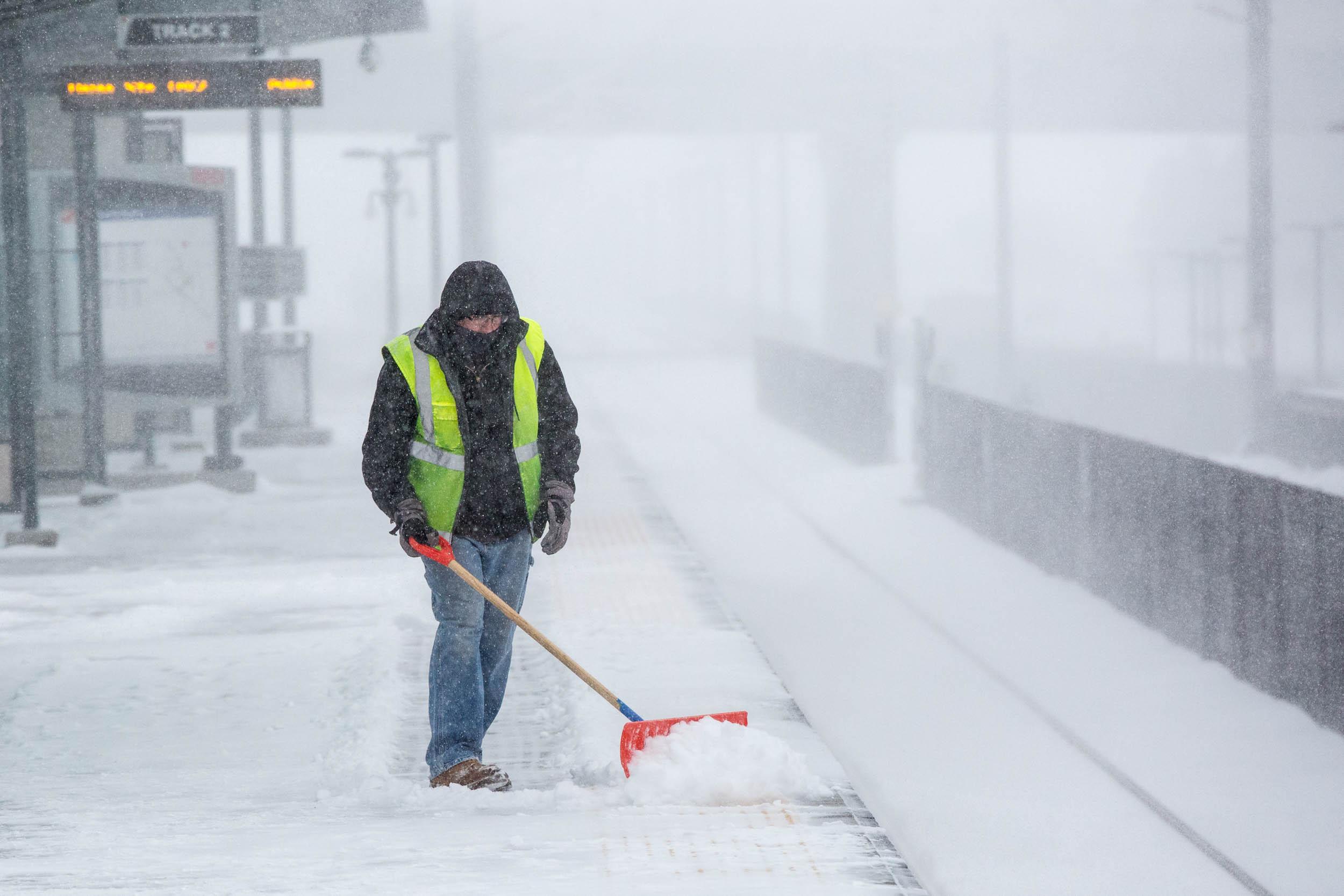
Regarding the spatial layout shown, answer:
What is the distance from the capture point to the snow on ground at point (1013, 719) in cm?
583

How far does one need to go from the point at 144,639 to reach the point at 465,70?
24063mm

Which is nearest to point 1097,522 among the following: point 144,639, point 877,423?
point 144,639

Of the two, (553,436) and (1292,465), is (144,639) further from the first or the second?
(1292,465)

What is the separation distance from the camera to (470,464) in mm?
5004

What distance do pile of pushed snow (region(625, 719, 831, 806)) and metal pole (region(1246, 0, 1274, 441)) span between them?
15687mm

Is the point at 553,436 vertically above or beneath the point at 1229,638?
above

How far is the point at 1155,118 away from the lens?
4544 cm

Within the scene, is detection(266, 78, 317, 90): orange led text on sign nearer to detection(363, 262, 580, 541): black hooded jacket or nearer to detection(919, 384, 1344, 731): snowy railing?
detection(919, 384, 1344, 731): snowy railing

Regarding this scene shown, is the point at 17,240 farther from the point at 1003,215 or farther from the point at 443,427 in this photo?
the point at 1003,215

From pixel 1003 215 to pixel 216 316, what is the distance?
19499 millimetres

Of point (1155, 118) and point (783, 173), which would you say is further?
point (783, 173)

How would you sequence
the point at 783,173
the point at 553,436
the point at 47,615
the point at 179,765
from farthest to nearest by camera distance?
1. the point at 783,173
2. the point at 47,615
3. the point at 179,765
4. the point at 553,436

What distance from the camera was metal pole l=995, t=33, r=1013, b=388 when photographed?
29375 mm

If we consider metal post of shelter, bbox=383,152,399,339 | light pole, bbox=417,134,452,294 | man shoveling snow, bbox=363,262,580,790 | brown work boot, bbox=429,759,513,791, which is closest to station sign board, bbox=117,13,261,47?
man shoveling snow, bbox=363,262,580,790
